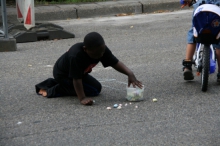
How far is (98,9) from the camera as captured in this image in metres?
13.4

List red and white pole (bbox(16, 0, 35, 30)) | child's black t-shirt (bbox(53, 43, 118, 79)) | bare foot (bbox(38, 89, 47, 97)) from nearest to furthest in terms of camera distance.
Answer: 1. child's black t-shirt (bbox(53, 43, 118, 79))
2. bare foot (bbox(38, 89, 47, 97))
3. red and white pole (bbox(16, 0, 35, 30))

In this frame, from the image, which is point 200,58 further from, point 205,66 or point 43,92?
point 43,92

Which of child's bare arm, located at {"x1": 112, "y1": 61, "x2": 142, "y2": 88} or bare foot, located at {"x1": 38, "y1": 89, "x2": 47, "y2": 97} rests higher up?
child's bare arm, located at {"x1": 112, "y1": 61, "x2": 142, "y2": 88}

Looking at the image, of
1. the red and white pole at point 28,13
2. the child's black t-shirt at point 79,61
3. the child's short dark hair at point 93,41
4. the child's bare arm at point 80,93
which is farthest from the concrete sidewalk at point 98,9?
the child's short dark hair at point 93,41

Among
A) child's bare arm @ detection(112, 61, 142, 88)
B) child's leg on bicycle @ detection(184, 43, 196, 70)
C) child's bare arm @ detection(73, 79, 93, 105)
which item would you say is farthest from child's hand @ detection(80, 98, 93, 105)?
child's leg on bicycle @ detection(184, 43, 196, 70)

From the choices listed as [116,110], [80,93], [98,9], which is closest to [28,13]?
[98,9]

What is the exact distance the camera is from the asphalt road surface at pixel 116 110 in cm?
471

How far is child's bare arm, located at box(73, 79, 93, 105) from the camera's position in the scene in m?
5.65

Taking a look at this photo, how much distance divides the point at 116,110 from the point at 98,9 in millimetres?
8150

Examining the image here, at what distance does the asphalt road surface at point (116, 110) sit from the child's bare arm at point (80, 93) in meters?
0.07

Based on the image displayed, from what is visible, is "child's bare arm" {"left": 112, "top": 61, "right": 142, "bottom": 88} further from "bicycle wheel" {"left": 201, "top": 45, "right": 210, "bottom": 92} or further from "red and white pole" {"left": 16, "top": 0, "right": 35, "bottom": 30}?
"red and white pole" {"left": 16, "top": 0, "right": 35, "bottom": 30}

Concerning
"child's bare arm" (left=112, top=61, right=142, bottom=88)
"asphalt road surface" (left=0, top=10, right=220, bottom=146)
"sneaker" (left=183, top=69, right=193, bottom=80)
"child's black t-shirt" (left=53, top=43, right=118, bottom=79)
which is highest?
"child's black t-shirt" (left=53, top=43, right=118, bottom=79)

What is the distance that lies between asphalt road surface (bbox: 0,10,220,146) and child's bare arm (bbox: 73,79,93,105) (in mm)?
65

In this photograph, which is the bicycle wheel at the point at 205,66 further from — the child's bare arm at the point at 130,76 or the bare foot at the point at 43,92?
the bare foot at the point at 43,92
